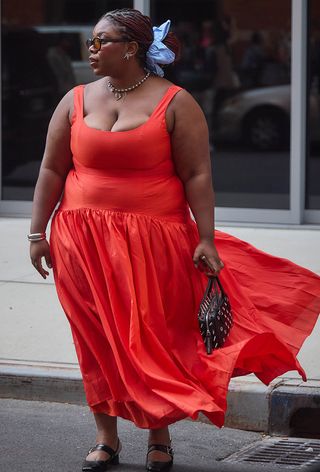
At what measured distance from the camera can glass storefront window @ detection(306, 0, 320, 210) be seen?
10.4 meters

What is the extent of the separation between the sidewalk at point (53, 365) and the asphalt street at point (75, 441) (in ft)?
0.28

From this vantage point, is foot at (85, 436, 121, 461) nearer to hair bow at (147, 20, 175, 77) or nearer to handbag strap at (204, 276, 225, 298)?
handbag strap at (204, 276, 225, 298)

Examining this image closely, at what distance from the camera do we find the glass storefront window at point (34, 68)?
1102 centimetres

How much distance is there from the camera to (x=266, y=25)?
10500 mm

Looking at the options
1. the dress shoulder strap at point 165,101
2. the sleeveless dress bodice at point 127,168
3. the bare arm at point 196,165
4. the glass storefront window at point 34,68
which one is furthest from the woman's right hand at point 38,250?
the glass storefront window at point 34,68

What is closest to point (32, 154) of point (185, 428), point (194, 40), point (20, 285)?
point (194, 40)

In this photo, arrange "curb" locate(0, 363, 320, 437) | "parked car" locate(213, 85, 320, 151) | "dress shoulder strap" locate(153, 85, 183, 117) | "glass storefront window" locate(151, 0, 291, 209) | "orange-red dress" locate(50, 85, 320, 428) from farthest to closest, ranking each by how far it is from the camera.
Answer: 1. "parked car" locate(213, 85, 320, 151)
2. "glass storefront window" locate(151, 0, 291, 209)
3. "curb" locate(0, 363, 320, 437)
4. "dress shoulder strap" locate(153, 85, 183, 117)
5. "orange-red dress" locate(50, 85, 320, 428)

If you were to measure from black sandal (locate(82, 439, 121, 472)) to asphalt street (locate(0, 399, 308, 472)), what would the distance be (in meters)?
0.04

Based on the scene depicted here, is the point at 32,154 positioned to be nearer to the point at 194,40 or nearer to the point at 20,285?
the point at 194,40

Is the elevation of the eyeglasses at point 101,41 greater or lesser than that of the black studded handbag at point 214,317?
greater

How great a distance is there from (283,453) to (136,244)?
1.33 m

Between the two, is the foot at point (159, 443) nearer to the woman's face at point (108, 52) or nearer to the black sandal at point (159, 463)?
the black sandal at point (159, 463)

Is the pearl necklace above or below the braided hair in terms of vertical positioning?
below

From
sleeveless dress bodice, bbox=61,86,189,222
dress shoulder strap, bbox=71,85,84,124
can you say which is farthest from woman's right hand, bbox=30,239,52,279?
dress shoulder strap, bbox=71,85,84,124
